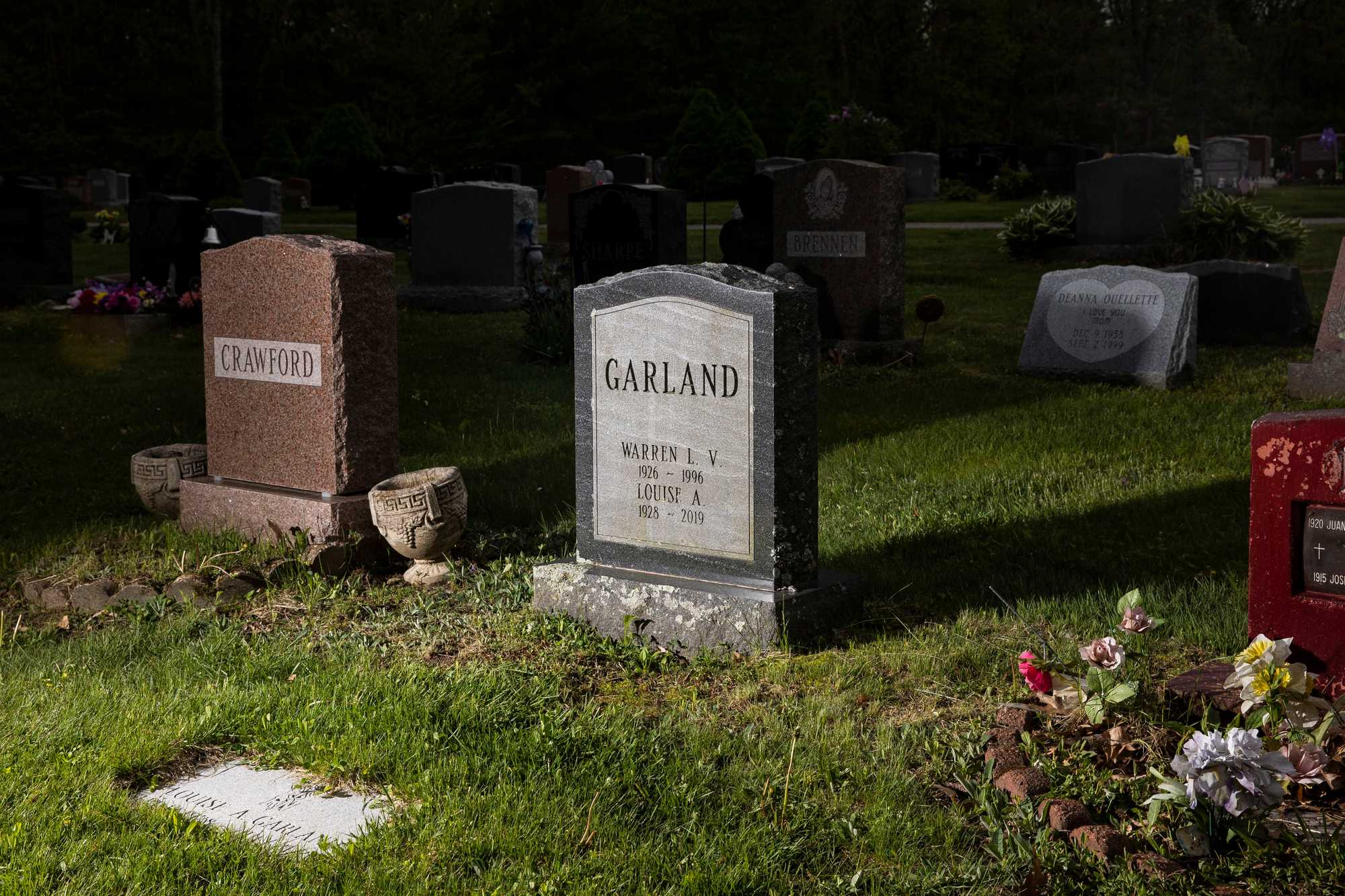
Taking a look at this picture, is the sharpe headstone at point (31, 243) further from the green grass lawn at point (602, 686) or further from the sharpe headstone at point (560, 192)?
the green grass lawn at point (602, 686)

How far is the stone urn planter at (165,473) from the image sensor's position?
6434mm

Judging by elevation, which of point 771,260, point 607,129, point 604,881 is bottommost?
point 604,881

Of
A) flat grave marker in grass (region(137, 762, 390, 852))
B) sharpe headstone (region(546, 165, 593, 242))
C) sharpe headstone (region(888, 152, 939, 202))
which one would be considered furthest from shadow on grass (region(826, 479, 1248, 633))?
sharpe headstone (region(888, 152, 939, 202))

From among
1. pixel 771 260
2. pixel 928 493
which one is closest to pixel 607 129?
pixel 771 260

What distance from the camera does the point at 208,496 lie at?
6266 mm

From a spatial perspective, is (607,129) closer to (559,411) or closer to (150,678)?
(559,411)

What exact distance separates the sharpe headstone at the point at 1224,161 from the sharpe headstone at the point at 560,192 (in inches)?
532

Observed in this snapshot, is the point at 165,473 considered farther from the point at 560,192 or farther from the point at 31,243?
the point at 560,192

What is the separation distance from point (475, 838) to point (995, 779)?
1325 millimetres

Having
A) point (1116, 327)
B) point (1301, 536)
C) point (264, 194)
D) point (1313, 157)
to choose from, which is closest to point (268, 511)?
point (1301, 536)

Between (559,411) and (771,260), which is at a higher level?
(771,260)

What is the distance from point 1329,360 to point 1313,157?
32.0 meters

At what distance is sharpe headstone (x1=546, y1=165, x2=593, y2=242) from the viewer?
21.2m

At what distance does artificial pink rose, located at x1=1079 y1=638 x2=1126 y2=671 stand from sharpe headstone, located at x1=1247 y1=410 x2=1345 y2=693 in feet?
1.47
